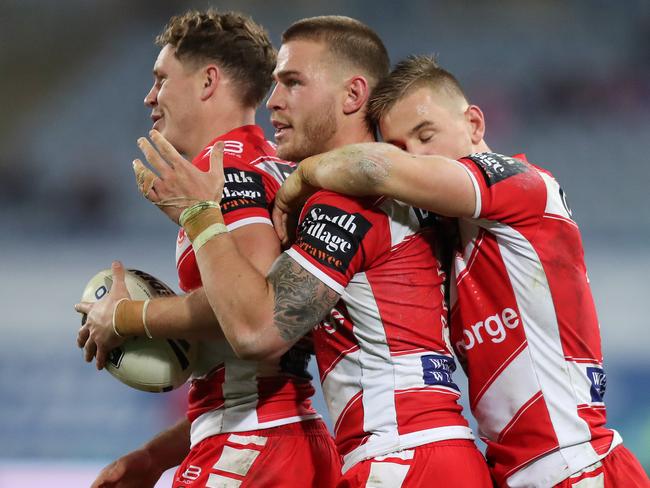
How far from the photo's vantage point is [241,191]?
3.20 meters

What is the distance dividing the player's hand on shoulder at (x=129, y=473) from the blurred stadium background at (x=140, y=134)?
3711 millimetres

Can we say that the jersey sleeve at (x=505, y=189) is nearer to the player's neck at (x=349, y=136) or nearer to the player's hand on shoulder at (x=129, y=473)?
the player's neck at (x=349, y=136)

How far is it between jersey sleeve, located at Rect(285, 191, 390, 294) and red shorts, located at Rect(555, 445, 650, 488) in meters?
0.88

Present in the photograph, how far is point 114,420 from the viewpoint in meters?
7.45

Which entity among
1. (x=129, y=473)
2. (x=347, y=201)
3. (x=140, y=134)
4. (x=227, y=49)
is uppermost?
(x=140, y=134)

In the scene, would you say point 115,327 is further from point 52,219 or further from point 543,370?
point 52,219

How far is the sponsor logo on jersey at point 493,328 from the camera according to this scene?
2754 mm

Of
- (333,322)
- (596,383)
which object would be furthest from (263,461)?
(596,383)

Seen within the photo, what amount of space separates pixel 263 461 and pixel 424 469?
75 centimetres

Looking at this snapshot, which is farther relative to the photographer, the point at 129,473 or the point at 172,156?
the point at 129,473

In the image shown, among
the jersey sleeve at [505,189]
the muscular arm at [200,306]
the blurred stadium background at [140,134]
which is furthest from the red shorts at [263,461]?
the blurred stadium background at [140,134]

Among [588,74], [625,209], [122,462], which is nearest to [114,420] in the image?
[122,462]

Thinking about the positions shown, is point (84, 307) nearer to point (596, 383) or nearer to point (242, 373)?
point (242, 373)

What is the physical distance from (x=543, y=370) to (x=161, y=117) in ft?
6.50
